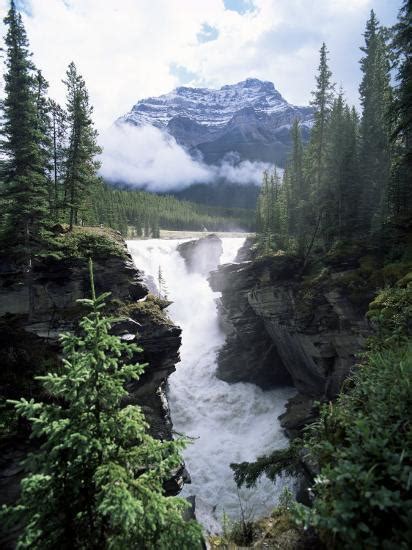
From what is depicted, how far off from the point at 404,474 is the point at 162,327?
19.2m

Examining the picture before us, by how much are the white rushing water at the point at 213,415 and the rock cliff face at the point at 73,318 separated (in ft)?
16.2

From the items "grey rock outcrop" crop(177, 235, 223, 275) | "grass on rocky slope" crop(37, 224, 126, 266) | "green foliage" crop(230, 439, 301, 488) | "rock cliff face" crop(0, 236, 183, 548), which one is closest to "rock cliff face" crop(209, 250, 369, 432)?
"rock cliff face" crop(0, 236, 183, 548)

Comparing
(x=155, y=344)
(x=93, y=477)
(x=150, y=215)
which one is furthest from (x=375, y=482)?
(x=150, y=215)

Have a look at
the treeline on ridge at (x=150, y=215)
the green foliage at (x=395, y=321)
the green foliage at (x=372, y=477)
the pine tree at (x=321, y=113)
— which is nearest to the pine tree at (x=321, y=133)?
the pine tree at (x=321, y=113)

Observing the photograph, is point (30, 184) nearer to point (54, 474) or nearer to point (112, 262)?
point (112, 262)

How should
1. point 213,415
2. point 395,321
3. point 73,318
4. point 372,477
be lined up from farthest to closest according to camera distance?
point 213,415, point 73,318, point 395,321, point 372,477

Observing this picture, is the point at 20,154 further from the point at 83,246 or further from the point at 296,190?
the point at 296,190

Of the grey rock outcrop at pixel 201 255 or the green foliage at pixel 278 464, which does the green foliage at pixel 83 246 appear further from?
the grey rock outcrop at pixel 201 255

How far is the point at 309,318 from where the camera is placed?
Result: 1129 inches

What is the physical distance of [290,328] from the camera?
30.6 meters

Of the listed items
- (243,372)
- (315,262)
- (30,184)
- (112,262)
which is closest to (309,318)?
(315,262)

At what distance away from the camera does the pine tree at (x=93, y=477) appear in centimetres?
→ 498

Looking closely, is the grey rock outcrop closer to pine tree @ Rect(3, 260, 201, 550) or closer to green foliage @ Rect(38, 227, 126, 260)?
green foliage @ Rect(38, 227, 126, 260)

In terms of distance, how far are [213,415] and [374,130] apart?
31.8 meters
